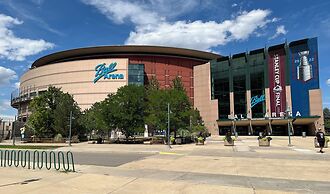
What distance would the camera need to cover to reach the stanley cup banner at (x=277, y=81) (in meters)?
77.3

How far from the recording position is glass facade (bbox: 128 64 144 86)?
9356cm

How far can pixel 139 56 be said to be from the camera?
10294 centimetres

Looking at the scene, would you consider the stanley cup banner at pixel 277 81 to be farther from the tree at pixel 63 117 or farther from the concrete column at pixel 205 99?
the tree at pixel 63 117

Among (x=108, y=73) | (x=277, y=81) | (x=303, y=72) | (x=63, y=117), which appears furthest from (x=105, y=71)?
(x=303, y=72)

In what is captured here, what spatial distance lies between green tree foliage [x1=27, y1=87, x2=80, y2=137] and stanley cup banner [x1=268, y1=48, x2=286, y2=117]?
52.5 m

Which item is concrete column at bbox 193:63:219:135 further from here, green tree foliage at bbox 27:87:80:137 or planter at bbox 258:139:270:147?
planter at bbox 258:139:270:147

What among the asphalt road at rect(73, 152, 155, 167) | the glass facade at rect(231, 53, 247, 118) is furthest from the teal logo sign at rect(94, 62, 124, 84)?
the asphalt road at rect(73, 152, 155, 167)

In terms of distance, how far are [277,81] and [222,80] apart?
54.0 ft

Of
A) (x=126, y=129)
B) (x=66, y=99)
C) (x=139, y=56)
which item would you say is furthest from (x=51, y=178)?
(x=139, y=56)

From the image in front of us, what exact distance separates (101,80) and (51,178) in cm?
8401

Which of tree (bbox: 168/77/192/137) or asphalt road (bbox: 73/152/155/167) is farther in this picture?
tree (bbox: 168/77/192/137)

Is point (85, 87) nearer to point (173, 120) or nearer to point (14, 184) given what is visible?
point (173, 120)

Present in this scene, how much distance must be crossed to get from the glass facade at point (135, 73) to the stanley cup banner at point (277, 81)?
3885cm

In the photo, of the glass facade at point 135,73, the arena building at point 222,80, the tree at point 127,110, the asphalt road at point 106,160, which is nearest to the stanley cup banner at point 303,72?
the arena building at point 222,80
